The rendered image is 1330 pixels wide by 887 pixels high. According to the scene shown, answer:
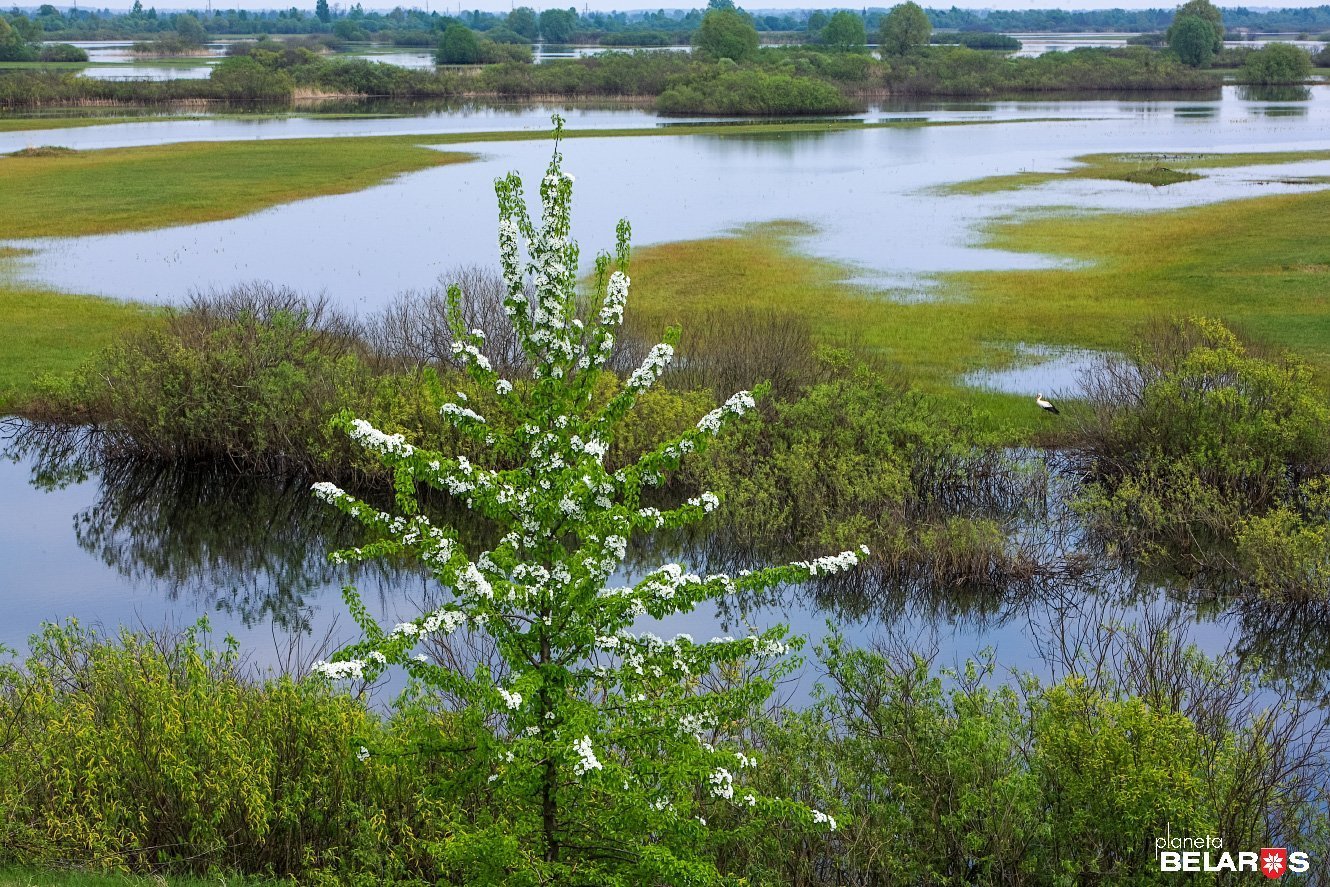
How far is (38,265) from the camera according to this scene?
5206cm

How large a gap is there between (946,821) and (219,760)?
275 inches

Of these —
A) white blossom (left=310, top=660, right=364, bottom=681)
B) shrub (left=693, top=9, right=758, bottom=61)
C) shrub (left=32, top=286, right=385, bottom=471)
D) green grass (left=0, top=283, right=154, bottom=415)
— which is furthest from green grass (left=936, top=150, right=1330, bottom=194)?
shrub (left=693, top=9, right=758, bottom=61)

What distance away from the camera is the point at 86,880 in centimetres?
1222

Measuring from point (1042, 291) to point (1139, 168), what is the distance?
131ft

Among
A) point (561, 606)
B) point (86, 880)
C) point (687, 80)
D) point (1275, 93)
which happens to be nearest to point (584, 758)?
point (561, 606)

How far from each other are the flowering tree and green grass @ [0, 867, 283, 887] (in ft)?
8.67

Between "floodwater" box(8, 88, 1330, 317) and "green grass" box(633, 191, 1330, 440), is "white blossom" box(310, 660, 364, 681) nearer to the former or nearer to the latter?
"green grass" box(633, 191, 1330, 440)

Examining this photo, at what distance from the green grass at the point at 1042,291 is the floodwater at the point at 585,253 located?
1676mm

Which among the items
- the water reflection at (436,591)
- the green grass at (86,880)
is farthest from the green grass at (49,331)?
the green grass at (86,880)

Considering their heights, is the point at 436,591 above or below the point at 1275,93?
below

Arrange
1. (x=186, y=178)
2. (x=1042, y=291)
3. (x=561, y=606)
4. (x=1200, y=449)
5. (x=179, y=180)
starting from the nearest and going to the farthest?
1. (x=561, y=606)
2. (x=1200, y=449)
3. (x=1042, y=291)
4. (x=179, y=180)
5. (x=186, y=178)

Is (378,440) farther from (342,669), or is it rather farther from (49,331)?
(49,331)

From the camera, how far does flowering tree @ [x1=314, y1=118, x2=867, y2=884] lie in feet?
36.0

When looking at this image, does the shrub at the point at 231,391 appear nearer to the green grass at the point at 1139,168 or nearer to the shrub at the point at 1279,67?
the green grass at the point at 1139,168
